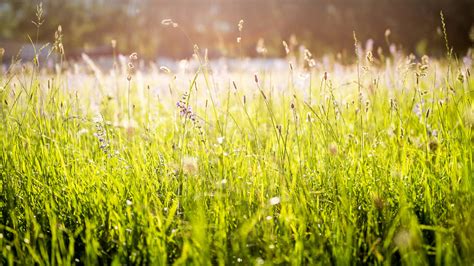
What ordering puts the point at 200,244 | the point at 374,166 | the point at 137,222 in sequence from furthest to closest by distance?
the point at 374,166
the point at 137,222
the point at 200,244

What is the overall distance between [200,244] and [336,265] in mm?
465

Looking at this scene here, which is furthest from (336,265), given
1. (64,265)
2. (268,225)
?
(64,265)

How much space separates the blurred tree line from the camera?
93.5 feet

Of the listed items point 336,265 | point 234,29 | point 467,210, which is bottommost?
point 336,265

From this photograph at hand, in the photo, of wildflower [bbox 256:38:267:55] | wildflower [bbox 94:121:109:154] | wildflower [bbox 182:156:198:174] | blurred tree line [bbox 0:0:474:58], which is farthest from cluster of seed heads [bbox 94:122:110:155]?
blurred tree line [bbox 0:0:474:58]

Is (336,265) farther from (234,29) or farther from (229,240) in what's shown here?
→ (234,29)

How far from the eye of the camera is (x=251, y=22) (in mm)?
32375

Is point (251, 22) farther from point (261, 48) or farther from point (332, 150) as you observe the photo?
point (332, 150)

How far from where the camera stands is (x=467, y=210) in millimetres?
1929

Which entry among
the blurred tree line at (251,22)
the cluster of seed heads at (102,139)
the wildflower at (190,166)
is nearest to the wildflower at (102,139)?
the cluster of seed heads at (102,139)

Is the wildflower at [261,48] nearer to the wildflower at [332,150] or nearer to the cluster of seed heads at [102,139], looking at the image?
the wildflower at [332,150]

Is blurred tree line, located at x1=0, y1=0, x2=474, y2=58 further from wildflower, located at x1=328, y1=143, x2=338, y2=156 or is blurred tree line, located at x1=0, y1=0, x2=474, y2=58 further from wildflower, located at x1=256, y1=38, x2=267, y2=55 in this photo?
wildflower, located at x1=328, y1=143, x2=338, y2=156

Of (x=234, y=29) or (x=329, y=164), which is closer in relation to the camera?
(x=329, y=164)

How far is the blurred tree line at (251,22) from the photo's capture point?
28484 mm
